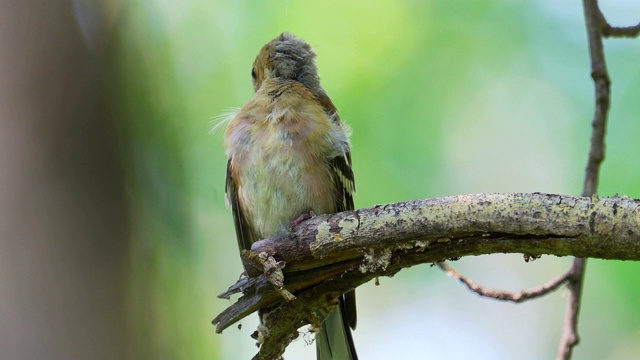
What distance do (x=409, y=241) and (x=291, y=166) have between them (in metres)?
1.09

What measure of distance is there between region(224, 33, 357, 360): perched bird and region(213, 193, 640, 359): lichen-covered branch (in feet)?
1.89

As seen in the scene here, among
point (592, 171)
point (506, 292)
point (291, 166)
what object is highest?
point (291, 166)

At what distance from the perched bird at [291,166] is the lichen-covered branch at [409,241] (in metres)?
0.57

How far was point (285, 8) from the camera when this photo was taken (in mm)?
5309

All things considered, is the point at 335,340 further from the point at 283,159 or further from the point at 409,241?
the point at 409,241

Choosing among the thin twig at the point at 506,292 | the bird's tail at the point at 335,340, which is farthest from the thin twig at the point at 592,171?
the bird's tail at the point at 335,340

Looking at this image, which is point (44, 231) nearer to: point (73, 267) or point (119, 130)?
point (73, 267)

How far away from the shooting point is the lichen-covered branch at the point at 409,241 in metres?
2.21

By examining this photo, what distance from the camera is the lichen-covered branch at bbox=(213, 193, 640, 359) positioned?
2215 millimetres

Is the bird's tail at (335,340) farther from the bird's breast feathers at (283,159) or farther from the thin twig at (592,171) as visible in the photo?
the thin twig at (592,171)

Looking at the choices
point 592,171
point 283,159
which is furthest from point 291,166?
point 592,171

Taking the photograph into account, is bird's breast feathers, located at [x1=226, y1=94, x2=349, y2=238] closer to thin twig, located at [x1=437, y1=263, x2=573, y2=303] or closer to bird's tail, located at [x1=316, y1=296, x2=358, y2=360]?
bird's tail, located at [x1=316, y1=296, x2=358, y2=360]

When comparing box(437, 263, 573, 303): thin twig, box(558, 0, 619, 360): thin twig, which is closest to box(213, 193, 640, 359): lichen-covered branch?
box(437, 263, 573, 303): thin twig

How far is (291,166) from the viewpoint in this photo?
3453mm
